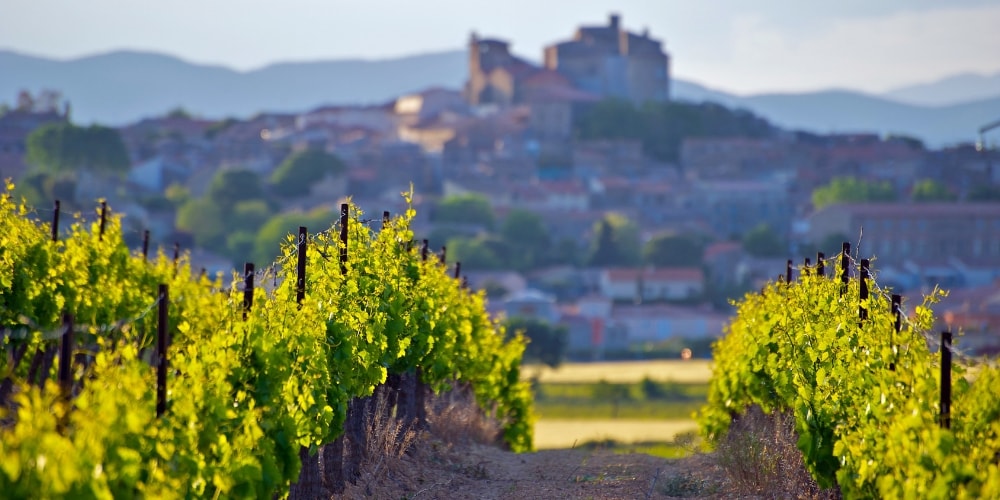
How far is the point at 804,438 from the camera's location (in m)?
9.62

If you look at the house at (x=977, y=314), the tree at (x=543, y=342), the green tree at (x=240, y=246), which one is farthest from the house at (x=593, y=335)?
the green tree at (x=240, y=246)

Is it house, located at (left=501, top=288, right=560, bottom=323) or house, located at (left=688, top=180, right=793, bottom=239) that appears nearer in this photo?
Result: house, located at (left=501, top=288, right=560, bottom=323)

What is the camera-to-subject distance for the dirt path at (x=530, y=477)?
11.5 metres

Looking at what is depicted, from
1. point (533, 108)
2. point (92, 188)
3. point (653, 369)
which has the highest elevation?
point (533, 108)

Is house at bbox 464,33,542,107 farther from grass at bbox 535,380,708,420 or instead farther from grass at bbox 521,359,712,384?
grass at bbox 535,380,708,420

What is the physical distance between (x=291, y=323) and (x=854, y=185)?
103m

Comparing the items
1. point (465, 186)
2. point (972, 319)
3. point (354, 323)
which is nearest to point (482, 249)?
point (465, 186)

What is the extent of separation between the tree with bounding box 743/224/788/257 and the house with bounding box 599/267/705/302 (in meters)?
7.38

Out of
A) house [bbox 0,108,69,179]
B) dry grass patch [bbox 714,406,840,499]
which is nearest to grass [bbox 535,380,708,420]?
dry grass patch [bbox 714,406,840,499]

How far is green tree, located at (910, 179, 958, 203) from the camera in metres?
109

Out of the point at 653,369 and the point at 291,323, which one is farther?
the point at 653,369

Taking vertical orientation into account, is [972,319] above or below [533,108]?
below

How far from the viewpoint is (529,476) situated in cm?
1283

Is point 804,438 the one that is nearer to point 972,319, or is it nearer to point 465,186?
point 972,319
